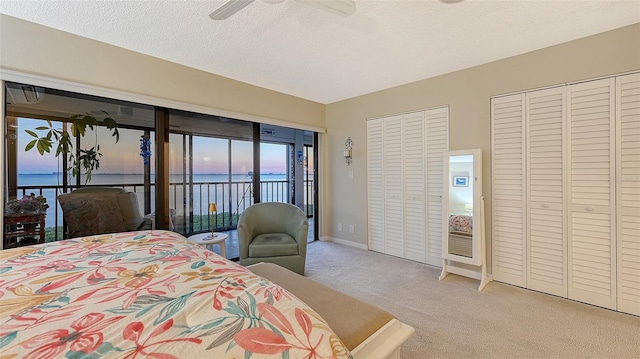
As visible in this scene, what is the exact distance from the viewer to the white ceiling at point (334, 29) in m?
1.98

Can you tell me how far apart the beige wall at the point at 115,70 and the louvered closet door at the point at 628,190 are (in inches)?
149

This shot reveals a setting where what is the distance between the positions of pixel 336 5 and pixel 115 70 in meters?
2.39

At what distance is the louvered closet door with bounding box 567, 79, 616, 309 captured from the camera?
234cm

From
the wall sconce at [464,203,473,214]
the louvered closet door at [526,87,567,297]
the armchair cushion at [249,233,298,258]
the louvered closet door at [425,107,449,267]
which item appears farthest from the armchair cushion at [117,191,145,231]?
the louvered closet door at [526,87,567,297]

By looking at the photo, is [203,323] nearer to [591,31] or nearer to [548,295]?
[548,295]

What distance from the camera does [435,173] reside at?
134 inches

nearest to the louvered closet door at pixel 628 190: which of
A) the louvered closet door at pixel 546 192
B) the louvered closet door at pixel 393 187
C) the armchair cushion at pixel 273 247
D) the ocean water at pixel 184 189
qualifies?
the louvered closet door at pixel 546 192

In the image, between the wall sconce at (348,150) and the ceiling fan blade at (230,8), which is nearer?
the ceiling fan blade at (230,8)

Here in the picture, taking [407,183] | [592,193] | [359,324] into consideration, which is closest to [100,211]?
[359,324]

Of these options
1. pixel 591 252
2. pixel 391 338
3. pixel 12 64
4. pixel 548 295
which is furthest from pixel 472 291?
pixel 12 64

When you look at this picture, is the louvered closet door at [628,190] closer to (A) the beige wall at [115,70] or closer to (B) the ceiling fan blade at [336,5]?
(B) the ceiling fan blade at [336,5]

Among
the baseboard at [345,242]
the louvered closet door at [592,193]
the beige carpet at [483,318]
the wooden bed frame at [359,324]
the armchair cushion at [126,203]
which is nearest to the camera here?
the wooden bed frame at [359,324]

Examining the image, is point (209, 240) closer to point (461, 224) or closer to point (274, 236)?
point (274, 236)

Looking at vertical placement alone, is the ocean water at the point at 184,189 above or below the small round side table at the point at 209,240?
above
